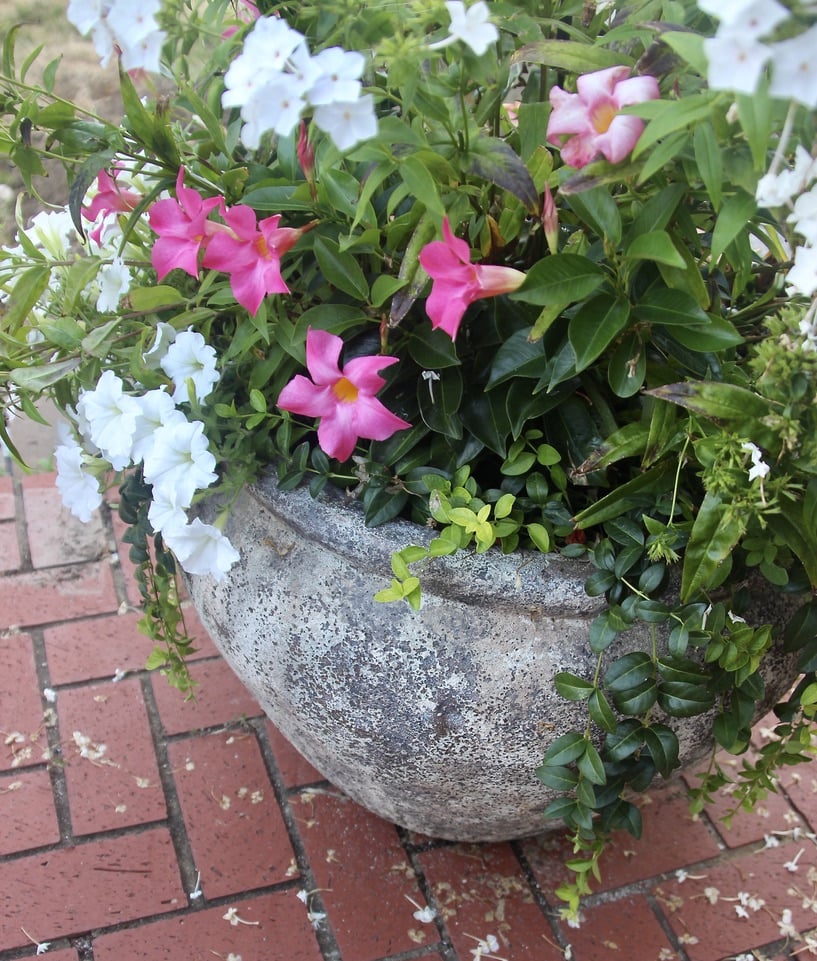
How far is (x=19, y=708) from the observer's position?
191cm

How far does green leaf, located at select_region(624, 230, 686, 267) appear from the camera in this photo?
37.1 inches

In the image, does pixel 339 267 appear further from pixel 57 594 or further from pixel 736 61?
pixel 57 594

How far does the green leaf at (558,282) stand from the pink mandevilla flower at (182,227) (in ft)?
1.14

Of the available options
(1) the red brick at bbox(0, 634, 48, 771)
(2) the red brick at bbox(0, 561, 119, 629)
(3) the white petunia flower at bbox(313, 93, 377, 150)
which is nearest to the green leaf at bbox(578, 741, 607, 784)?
(3) the white petunia flower at bbox(313, 93, 377, 150)

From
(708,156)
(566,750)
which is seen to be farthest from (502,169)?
(566,750)

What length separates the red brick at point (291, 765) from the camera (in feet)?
5.91

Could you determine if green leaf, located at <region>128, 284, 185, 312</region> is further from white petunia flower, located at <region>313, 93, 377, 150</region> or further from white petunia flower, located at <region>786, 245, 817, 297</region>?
white petunia flower, located at <region>786, 245, 817, 297</region>

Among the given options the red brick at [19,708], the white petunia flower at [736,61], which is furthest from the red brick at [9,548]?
the white petunia flower at [736,61]

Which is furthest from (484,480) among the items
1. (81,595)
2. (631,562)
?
(81,595)

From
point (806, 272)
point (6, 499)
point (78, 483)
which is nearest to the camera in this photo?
point (806, 272)

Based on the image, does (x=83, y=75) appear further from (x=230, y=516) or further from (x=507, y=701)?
(x=507, y=701)

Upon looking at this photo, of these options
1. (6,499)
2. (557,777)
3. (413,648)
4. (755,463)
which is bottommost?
(6,499)

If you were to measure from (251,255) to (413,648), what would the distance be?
0.49 m

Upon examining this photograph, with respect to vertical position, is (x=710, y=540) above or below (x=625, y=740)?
above
